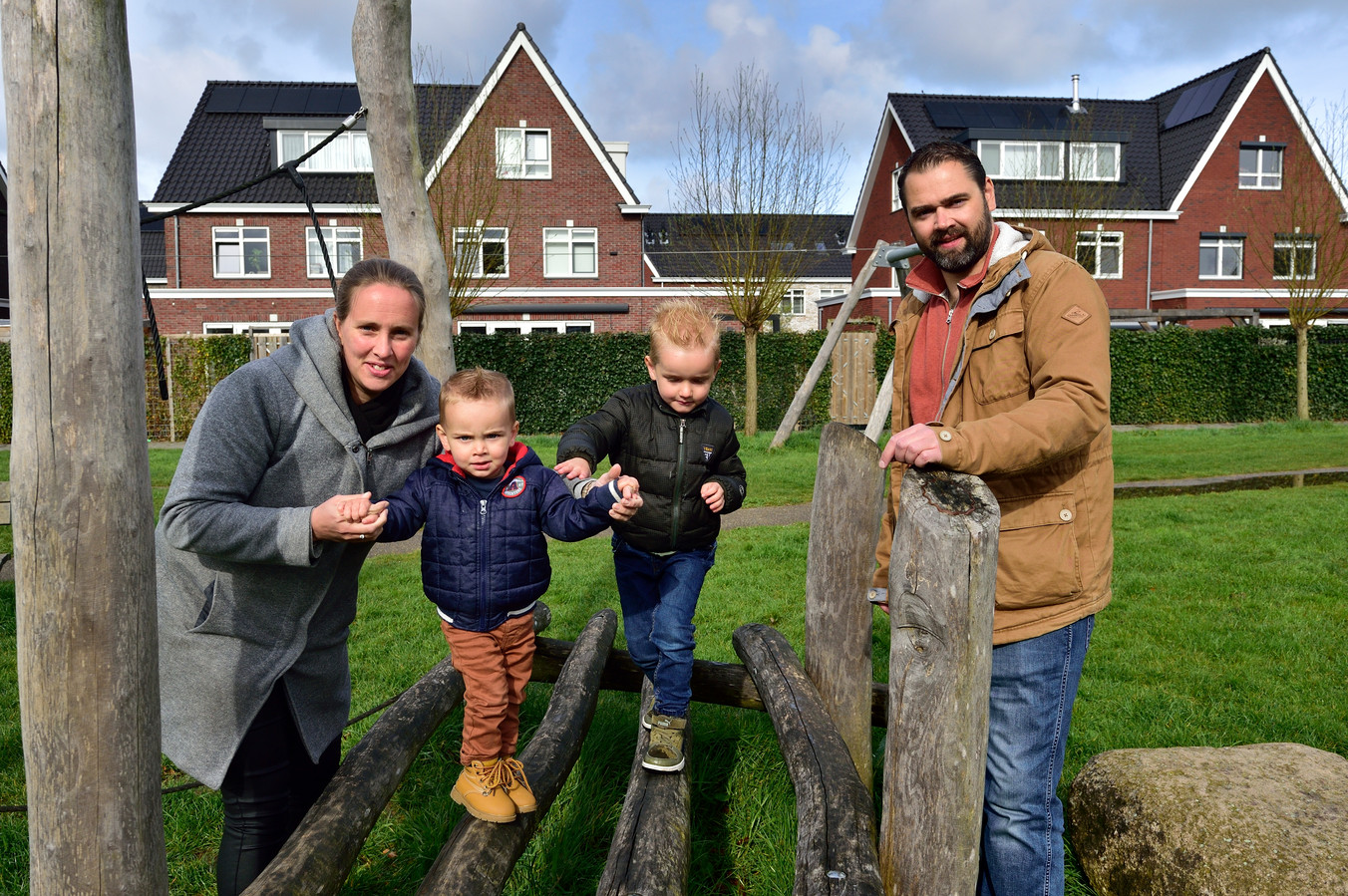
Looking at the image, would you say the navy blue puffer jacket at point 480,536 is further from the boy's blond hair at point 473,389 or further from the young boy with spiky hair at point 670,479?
the young boy with spiky hair at point 670,479

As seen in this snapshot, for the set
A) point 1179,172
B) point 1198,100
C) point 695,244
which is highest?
point 1198,100

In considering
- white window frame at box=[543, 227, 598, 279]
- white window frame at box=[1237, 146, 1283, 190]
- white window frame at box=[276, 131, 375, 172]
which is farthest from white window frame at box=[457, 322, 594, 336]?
white window frame at box=[1237, 146, 1283, 190]

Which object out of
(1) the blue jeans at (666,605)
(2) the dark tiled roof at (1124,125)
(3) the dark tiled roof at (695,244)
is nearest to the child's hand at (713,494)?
(1) the blue jeans at (666,605)

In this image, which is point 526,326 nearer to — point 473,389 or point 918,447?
point 473,389

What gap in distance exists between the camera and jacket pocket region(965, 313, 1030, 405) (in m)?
2.61

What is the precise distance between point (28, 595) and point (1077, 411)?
7.56 ft

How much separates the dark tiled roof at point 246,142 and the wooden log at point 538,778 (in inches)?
946

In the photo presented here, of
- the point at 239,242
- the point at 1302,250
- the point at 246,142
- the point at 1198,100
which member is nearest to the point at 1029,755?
the point at 1302,250

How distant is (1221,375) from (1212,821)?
70.6ft

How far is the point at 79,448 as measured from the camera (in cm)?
183

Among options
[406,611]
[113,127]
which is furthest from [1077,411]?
[406,611]

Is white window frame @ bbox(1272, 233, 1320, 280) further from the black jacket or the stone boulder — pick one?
the black jacket

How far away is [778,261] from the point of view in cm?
1734

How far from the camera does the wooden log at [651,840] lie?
2553 mm
